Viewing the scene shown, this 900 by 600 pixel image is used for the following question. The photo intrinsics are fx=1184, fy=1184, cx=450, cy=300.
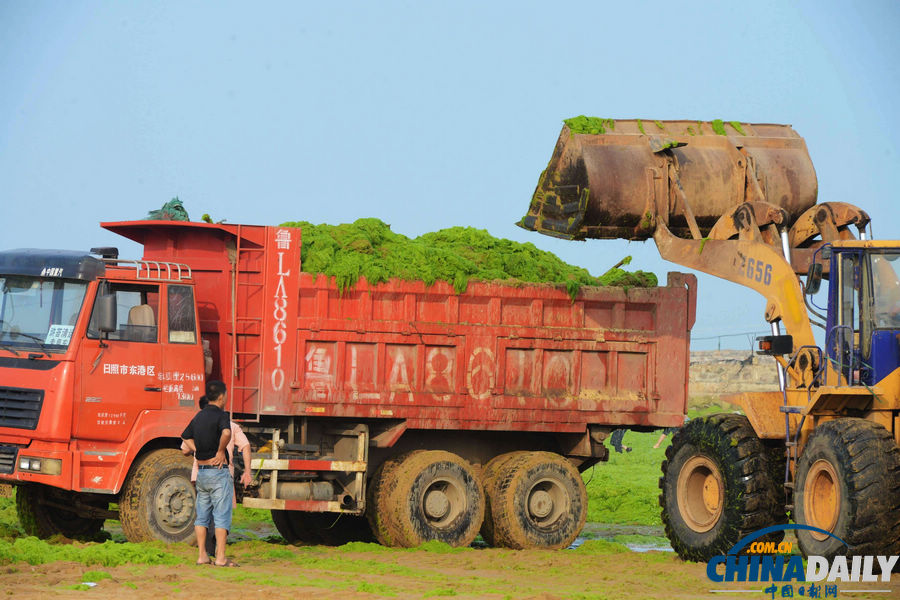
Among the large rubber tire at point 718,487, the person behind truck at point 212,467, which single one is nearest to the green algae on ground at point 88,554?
the person behind truck at point 212,467

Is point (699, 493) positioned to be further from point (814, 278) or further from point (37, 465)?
point (37, 465)

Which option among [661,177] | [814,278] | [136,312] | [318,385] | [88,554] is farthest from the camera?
[661,177]

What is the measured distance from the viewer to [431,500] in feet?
44.8

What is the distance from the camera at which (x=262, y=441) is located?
13.2 metres

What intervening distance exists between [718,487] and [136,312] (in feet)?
20.8

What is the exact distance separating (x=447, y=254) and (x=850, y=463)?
567 cm

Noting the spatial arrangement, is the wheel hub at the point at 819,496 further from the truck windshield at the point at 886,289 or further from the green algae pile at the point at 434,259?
the green algae pile at the point at 434,259

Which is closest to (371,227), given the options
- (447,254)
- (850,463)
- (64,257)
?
(447,254)

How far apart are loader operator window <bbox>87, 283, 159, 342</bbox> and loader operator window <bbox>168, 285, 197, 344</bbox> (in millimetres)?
156

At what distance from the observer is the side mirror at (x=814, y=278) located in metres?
10.9

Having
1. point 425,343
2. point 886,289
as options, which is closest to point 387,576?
point 425,343

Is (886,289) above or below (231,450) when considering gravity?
above

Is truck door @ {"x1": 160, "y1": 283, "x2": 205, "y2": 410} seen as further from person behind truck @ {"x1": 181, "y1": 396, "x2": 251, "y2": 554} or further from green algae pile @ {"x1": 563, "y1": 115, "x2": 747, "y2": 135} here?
green algae pile @ {"x1": 563, "y1": 115, "x2": 747, "y2": 135}

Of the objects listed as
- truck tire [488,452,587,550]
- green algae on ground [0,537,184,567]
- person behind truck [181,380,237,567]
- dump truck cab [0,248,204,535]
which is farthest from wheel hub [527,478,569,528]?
green algae on ground [0,537,184,567]
